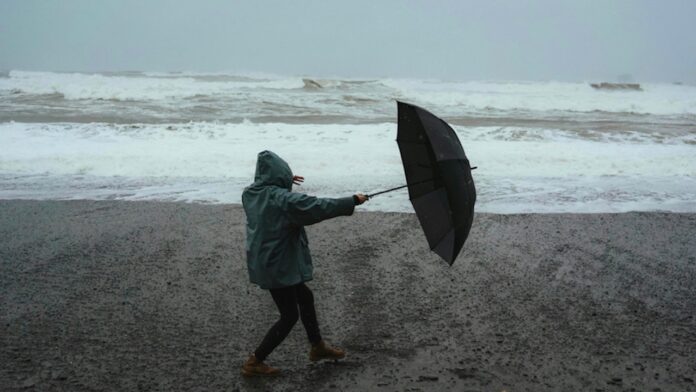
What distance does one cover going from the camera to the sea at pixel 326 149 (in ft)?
28.0

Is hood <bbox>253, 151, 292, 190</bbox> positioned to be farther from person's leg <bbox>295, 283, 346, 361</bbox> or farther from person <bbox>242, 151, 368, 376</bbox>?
person's leg <bbox>295, 283, 346, 361</bbox>

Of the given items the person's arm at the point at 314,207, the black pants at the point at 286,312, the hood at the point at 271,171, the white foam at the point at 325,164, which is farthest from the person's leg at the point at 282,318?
the white foam at the point at 325,164

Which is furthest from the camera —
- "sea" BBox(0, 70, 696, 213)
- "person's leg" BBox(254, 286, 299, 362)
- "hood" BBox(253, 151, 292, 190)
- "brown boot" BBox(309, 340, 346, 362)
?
"sea" BBox(0, 70, 696, 213)

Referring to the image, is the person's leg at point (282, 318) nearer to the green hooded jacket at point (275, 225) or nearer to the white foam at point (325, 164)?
the green hooded jacket at point (275, 225)

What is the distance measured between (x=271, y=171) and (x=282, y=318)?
890mm

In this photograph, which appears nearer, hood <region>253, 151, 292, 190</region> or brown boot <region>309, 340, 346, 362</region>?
hood <region>253, 151, 292, 190</region>

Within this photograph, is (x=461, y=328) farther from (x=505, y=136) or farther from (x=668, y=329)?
(x=505, y=136)

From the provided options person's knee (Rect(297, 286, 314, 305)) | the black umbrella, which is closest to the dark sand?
person's knee (Rect(297, 286, 314, 305))

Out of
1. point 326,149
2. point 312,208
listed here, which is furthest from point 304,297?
point 326,149

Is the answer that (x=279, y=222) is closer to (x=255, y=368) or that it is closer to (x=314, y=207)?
(x=314, y=207)

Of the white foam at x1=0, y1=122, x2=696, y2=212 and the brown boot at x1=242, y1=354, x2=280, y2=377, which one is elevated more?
the white foam at x1=0, y1=122, x2=696, y2=212

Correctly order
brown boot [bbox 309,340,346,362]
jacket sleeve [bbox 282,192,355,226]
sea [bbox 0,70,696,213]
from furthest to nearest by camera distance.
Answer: sea [bbox 0,70,696,213] → brown boot [bbox 309,340,346,362] → jacket sleeve [bbox 282,192,355,226]

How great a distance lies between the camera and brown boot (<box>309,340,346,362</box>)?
144 inches

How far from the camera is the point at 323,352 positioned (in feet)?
12.1
